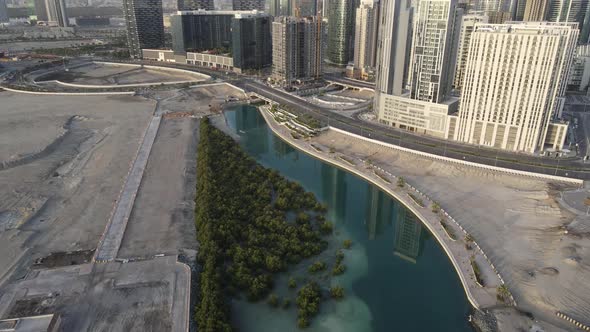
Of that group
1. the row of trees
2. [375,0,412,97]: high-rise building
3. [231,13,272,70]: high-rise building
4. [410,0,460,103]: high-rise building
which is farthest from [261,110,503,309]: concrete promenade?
[231,13,272,70]: high-rise building

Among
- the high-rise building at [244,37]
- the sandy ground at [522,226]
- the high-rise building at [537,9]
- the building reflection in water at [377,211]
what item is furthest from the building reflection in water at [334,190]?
the high-rise building at [537,9]

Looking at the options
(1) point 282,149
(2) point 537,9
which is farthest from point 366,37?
(2) point 537,9

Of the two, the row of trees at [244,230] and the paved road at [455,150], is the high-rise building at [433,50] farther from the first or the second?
the row of trees at [244,230]

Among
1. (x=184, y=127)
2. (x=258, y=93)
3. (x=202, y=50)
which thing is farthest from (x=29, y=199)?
→ (x=202, y=50)

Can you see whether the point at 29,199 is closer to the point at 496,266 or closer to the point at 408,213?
the point at 408,213

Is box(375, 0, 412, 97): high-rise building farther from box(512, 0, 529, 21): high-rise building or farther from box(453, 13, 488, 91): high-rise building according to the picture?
box(512, 0, 529, 21): high-rise building
